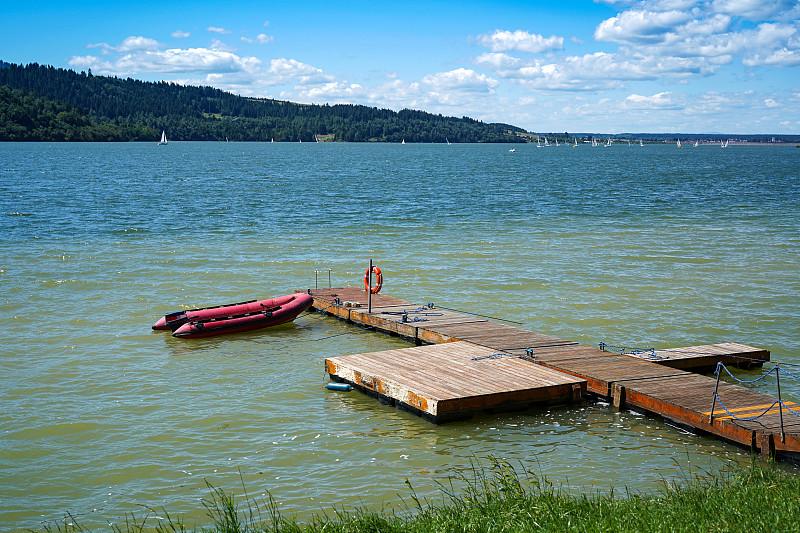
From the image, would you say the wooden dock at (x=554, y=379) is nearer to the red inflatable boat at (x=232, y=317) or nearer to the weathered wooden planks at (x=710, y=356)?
the weathered wooden planks at (x=710, y=356)

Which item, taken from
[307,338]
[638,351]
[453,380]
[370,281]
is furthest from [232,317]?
[638,351]

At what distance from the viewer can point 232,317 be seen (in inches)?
747

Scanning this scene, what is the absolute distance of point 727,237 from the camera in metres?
36.7

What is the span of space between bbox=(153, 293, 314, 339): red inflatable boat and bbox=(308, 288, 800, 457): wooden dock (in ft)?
12.2

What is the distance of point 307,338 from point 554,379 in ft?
→ 23.6

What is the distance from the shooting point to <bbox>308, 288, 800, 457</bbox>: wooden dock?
1162cm

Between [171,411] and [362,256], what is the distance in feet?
57.9

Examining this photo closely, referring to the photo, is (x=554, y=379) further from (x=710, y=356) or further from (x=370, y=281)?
(x=370, y=281)

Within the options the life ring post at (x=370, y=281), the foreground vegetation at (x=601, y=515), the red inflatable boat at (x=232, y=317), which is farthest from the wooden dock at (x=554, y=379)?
the red inflatable boat at (x=232, y=317)

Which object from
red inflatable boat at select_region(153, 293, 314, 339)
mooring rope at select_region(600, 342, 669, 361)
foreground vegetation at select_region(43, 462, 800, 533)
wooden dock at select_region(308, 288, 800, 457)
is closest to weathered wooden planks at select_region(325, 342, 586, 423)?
wooden dock at select_region(308, 288, 800, 457)

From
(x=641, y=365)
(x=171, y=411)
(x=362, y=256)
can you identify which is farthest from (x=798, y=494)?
(x=362, y=256)

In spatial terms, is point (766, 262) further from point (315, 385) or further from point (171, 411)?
point (171, 411)

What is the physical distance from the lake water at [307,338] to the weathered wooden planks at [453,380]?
289mm

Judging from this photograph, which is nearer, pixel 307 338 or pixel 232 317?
pixel 307 338
